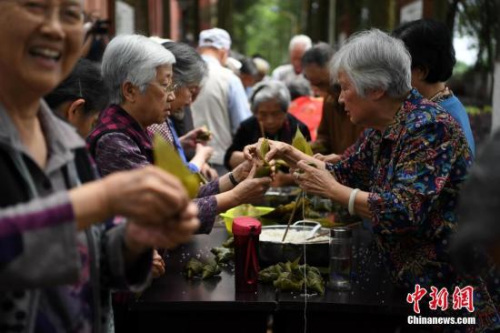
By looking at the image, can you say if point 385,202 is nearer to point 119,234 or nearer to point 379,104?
point 379,104

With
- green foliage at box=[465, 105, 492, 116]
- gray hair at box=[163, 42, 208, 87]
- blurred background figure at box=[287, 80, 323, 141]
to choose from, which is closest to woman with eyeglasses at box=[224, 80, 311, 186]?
gray hair at box=[163, 42, 208, 87]

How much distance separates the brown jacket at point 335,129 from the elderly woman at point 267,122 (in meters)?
0.18

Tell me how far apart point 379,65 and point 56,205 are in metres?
2.14

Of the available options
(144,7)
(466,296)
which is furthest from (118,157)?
(144,7)

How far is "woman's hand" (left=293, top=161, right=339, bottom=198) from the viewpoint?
10.8 ft

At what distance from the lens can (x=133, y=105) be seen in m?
3.34

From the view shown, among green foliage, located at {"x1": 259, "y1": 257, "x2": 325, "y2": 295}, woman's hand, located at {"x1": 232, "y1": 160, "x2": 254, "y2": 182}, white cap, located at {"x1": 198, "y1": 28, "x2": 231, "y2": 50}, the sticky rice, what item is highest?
white cap, located at {"x1": 198, "y1": 28, "x2": 231, "y2": 50}

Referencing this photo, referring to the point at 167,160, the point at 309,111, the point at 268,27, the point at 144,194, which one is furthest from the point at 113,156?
the point at 268,27

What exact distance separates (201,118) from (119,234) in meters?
5.41

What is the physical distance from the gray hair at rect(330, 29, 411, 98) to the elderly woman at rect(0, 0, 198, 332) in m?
1.72

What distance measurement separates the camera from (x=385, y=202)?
9.80ft

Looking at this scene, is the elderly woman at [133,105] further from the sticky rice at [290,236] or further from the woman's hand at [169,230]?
the woman's hand at [169,230]

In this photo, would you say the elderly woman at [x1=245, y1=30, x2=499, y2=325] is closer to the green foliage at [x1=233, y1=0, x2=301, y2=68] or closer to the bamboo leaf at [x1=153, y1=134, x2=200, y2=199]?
the bamboo leaf at [x1=153, y1=134, x2=200, y2=199]

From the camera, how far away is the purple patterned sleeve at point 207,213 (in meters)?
3.42
